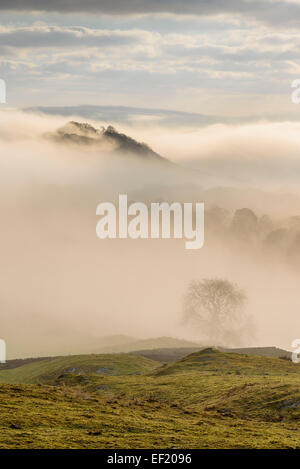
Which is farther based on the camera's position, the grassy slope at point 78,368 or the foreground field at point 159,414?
the grassy slope at point 78,368

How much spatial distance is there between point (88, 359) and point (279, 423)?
324ft

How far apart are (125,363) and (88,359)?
51.6ft

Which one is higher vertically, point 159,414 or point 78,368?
point 159,414

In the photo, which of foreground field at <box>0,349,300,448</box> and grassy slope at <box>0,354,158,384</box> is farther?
grassy slope at <box>0,354,158,384</box>

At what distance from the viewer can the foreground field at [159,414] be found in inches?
1660

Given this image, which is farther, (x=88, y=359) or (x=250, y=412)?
(x=88, y=359)

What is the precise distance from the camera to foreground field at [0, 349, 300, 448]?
42.2m

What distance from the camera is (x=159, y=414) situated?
54.6 m

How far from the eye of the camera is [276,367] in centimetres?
10819

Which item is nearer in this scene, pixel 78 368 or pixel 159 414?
pixel 159 414
